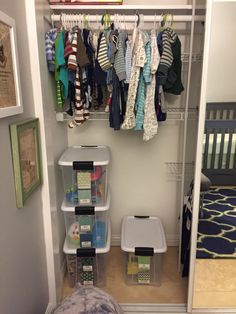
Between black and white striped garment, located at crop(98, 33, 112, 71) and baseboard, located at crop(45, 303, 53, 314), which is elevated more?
black and white striped garment, located at crop(98, 33, 112, 71)

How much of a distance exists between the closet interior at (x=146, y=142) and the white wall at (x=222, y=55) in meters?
0.16

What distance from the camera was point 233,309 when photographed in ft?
5.18

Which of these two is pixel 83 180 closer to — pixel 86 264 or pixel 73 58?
pixel 86 264

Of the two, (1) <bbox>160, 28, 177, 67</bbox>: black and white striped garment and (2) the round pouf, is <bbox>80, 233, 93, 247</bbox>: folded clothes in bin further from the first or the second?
(1) <bbox>160, 28, 177, 67</bbox>: black and white striped garment

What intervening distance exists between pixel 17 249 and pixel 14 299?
0.20 metres

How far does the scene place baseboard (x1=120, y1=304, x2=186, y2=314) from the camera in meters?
1.58

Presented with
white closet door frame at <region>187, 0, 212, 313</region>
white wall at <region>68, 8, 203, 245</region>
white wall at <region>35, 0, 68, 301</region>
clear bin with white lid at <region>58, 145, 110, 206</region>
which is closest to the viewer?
white closet door frame at <region>187, 0, 212, 313</region>

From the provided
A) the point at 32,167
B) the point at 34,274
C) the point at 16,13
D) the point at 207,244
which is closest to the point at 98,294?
the point at 34,274

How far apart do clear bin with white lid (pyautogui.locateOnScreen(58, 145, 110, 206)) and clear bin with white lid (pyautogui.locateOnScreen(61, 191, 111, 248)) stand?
6 cm

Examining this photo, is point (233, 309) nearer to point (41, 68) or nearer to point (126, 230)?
point (126, 230)

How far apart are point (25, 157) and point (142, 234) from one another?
3.63ft

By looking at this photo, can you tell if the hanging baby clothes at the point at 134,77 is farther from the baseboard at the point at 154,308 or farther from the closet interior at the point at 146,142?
the baseboard at the point at 154,308

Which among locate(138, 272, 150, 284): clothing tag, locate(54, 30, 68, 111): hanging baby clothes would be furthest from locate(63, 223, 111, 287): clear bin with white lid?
→ locate(54, 30, 68, 111): hanging baby clothes

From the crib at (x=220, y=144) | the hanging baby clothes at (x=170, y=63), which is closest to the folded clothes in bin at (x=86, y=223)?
the crib at (x=220, y=144)
